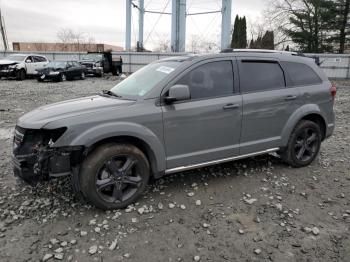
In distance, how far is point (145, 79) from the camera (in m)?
4.54

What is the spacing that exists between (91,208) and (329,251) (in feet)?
8.47

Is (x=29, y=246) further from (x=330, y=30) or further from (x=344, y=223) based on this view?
(x=330, y=30)

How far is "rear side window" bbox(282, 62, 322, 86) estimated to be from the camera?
5.07 metres

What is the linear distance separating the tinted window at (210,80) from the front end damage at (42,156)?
1579 millimetres

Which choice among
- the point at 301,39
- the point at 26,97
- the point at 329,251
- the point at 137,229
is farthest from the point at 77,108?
the point at 301,39

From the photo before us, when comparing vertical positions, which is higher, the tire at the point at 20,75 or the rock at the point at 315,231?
the tire at the point at 20,75

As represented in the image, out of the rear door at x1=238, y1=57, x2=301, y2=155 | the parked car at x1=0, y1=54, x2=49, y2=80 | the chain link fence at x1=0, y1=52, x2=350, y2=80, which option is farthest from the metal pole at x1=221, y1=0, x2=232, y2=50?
the rear door at x1=238, y1=57, x2=301, y2=155

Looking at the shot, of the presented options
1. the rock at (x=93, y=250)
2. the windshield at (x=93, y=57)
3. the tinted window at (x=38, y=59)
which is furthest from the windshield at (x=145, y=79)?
the windshield at (x=93, y=57)

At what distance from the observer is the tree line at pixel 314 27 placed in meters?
32.8

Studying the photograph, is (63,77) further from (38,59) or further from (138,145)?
(138,145)

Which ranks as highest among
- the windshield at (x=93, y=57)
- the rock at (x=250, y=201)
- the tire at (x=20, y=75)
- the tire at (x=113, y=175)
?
the windshield at (x=93, y=57)

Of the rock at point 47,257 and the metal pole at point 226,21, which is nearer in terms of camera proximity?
the rock at point 47,257

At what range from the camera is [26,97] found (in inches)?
531

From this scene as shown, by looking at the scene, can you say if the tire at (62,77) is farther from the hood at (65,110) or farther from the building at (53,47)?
the building at (53,47)
